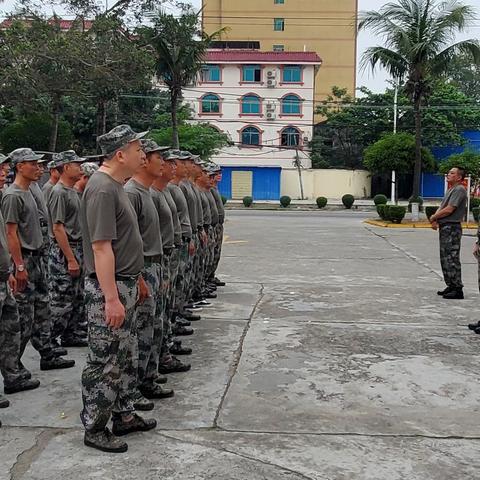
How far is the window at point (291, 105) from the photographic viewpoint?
→ 4450cm

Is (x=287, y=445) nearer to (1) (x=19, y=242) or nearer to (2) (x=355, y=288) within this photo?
(1) (x=19, y=242)

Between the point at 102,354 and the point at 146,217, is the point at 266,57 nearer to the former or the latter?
the point at 146,217

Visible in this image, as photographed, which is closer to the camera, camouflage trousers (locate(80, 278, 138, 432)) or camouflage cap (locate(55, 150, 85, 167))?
camouflage trousers (locate(80, 278, 138, 432))

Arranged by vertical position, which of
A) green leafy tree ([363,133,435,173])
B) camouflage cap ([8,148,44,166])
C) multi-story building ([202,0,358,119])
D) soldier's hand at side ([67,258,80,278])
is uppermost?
multi-story building ([202,0,358,119])

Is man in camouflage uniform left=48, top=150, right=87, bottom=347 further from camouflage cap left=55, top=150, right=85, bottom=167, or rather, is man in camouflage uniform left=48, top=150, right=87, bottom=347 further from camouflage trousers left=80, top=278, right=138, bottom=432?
camouflage trousers left=80, top=278, right=138, bottom=432

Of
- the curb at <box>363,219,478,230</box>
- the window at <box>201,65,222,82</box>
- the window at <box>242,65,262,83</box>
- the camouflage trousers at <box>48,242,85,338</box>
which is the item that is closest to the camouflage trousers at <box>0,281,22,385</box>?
the camouflage trousers at <box>48,242,85,338</box>

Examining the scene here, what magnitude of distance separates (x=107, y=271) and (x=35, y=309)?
2.03m

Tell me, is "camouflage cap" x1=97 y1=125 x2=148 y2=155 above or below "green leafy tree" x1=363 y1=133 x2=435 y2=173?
below

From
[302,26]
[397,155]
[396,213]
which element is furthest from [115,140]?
[302,26]

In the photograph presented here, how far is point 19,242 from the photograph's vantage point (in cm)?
507

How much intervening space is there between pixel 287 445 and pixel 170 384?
139cm

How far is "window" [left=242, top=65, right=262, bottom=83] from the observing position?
44.1 meters

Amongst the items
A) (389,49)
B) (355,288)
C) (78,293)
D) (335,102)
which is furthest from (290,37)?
(78,293)

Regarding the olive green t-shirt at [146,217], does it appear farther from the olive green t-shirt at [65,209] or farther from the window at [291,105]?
the window at [291,105]
